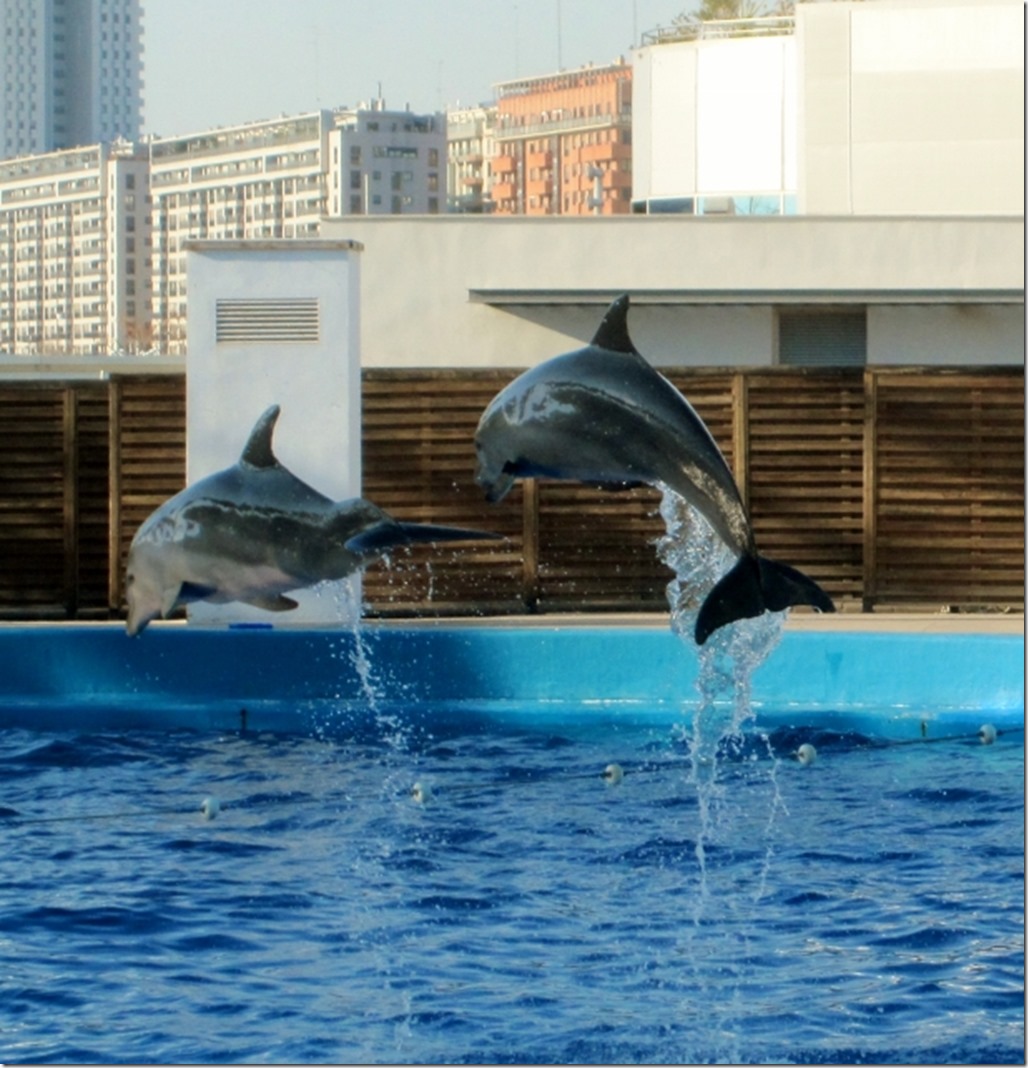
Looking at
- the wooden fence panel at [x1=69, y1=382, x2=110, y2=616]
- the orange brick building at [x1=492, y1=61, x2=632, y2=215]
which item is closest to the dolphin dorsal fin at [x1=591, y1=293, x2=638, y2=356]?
the wooden fence panel at [x1=69, y1=382, x2=110, y2=616]

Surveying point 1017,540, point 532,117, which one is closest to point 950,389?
point 1017,540

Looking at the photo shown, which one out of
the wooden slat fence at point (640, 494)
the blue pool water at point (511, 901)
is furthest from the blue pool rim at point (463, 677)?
the wooden slat fence at point (640, 494)

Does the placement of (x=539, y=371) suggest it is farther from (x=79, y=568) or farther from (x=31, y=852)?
(x=79, y=568)

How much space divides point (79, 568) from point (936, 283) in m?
11.1

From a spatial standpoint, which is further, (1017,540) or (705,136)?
(705,136)

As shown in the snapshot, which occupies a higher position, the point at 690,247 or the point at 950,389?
the point at 690,247

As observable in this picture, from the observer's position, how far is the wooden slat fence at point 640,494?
1694 centimetres

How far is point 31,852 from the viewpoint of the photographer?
9.86 metres

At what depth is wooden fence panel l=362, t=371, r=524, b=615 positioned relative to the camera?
1711 cm

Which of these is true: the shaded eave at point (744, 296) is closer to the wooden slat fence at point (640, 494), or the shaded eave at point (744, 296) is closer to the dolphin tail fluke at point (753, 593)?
the wooden slat fence at point (640, 494)

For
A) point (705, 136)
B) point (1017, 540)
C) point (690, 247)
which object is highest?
point (705, 136)

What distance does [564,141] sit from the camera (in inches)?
7279

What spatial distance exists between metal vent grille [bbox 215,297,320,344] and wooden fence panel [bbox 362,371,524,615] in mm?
1336

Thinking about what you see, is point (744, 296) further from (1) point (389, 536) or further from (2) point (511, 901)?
(1) point (389, 536)
